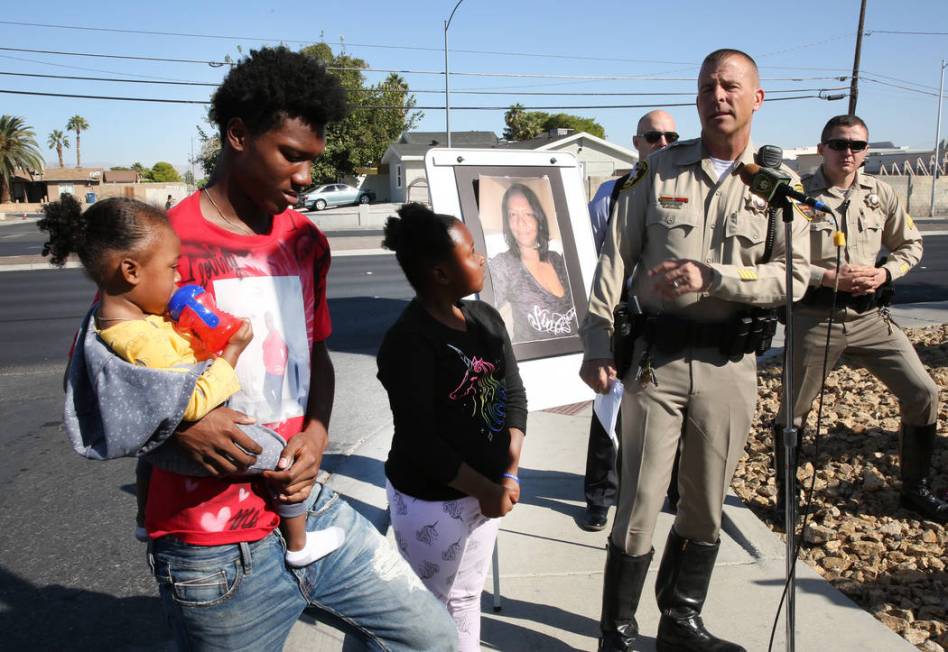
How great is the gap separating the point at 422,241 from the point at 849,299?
115 inches

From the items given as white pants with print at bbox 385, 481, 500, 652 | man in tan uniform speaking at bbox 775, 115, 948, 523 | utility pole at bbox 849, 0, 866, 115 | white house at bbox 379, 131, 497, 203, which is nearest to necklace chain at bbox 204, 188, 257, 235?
white pants with print at bbox 385, 481, 500, 652

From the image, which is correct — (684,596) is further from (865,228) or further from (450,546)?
(865,228)

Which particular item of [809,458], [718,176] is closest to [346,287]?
[809,458]

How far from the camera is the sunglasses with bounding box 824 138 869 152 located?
14.4ft

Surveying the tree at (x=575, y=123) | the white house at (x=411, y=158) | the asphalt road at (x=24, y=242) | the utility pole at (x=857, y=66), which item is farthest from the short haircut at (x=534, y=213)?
the tree at (x=575, y=123)

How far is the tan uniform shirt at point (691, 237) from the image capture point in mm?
2871

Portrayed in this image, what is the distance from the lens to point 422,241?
235 centimetres

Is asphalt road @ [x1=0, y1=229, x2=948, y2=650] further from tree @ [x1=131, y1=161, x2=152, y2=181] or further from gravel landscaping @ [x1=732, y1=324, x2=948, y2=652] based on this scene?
tree @ [x1=131, y1=161, x2=152, y2=181]

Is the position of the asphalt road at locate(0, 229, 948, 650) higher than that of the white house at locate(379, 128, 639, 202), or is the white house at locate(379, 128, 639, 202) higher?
the white house at locate(379, 128, 639, 202)

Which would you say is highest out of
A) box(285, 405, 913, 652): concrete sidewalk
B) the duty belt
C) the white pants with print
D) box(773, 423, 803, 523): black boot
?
the duty belt

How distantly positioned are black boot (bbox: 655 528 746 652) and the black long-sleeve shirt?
1.01 m

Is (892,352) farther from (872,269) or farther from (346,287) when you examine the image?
(346,287)

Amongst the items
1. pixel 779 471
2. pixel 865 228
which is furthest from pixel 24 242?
pixel 865 228

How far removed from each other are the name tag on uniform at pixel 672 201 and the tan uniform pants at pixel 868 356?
5.65 feet
